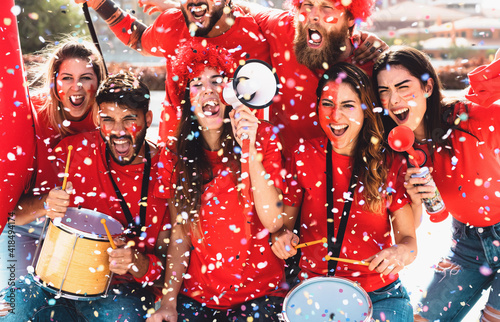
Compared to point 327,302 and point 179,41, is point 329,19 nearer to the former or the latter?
point 179,41

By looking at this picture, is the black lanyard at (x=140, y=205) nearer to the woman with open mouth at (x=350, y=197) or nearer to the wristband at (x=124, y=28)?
the woman with open mouth at (x=350, y=197)

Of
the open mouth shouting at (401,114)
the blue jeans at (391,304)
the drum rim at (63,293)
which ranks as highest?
the open mouth shouting at (401,114)

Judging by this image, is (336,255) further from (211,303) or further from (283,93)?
(283,93)

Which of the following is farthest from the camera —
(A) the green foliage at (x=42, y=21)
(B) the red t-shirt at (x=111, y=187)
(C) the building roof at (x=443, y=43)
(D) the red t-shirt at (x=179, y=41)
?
(C) the building roof at (x=443, y=43)

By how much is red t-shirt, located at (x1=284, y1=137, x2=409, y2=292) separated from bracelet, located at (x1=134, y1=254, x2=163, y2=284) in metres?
0.80

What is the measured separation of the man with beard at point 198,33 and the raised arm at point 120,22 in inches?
1.7

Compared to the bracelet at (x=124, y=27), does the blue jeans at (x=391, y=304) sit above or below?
below

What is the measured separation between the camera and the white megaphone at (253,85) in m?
2.48

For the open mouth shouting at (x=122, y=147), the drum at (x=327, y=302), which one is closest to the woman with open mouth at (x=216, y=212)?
the open mouth shouting at (x=122, y=147)

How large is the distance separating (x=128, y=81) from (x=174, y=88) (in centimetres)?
27

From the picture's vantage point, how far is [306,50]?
3.06m

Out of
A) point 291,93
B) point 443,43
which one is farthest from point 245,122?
point 443,43

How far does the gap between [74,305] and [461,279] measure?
7.36 ft

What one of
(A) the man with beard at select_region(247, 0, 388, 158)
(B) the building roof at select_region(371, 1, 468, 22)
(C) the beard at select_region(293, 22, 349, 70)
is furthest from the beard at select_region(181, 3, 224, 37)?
(B) the building roof at select_region(371, 1, 468, 22)
